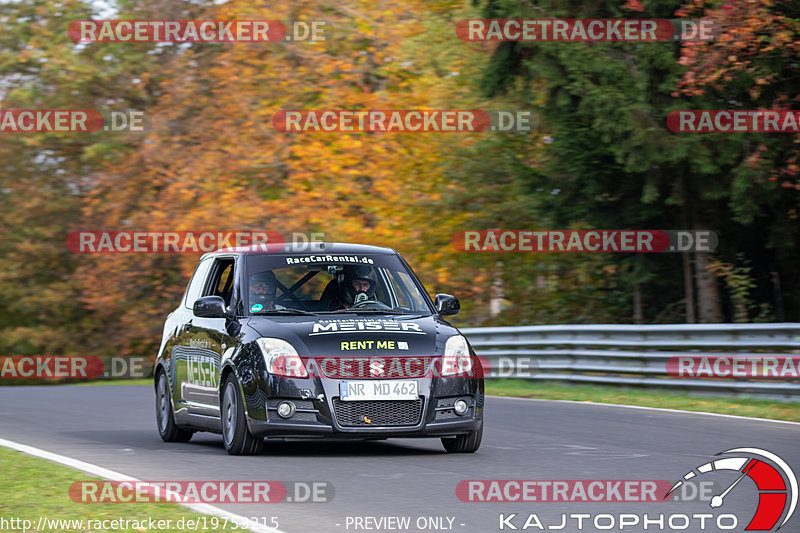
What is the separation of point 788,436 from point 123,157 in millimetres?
33504

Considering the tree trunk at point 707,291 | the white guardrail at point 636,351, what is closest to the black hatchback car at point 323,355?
the white guardrail at point 636,351

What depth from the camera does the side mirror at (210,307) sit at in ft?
38.3

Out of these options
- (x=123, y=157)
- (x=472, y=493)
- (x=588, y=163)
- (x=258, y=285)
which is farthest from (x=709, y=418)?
(x=123, y=157)

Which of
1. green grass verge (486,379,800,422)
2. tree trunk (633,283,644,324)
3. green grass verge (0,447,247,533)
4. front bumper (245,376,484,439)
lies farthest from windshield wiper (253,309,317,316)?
tree trunk (633,283,644,324)

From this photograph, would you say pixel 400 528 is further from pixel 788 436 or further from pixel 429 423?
pixel 788 436

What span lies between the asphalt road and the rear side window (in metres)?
1.42

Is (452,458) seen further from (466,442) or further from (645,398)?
(645,398)

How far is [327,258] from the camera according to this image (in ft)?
40.8

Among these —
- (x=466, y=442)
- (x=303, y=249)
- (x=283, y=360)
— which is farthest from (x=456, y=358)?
(x=303, y=249)

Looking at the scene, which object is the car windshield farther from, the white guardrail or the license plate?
the white guardrail

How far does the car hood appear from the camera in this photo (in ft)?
35.6

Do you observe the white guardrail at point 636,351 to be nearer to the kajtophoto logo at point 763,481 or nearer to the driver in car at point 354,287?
the kajtophoto logo at point 763,481

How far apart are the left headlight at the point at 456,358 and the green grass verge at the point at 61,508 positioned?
3.07 m

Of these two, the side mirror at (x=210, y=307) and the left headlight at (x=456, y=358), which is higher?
the side mirror at (x=210, y=307)
